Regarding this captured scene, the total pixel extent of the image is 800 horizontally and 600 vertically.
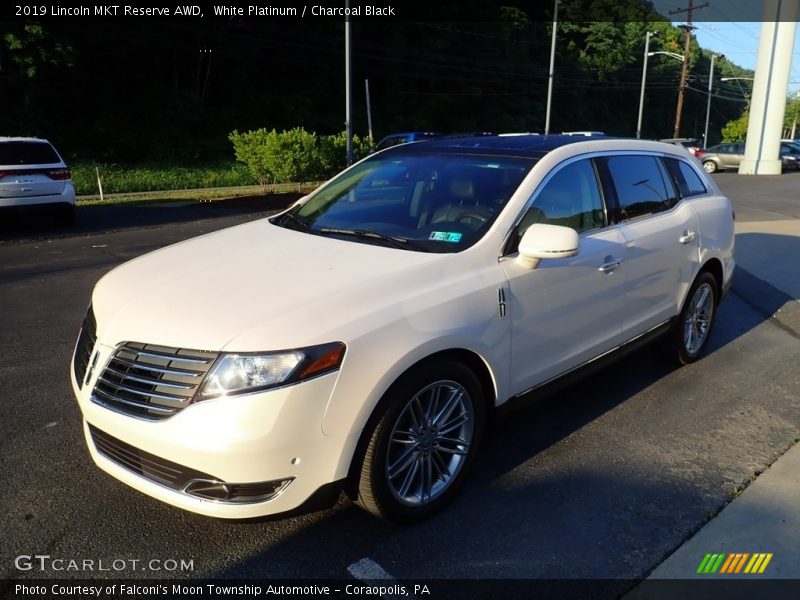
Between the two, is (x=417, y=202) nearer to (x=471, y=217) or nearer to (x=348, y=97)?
(x=471, y=217)

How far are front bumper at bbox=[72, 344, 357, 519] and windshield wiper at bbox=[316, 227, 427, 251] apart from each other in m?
1.04

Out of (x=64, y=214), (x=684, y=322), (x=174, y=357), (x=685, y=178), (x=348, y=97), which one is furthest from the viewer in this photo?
(x=348, y=97)

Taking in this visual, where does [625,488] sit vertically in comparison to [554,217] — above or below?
below

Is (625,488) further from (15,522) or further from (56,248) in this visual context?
(56,248)

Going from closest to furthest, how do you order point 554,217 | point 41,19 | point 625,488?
point 625,488 → point 554,217 → point 41,19

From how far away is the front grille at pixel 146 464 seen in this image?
104 inches

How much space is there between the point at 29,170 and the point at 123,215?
289cm

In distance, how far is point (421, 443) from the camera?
10.0 ft

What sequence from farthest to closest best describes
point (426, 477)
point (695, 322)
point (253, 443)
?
point (695, 322)
point (426, 477)
point (253, 443)

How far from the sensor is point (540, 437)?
13.0ft

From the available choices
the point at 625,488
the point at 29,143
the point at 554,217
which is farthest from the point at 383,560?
the point at 29,143

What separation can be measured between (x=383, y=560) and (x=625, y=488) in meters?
1.35

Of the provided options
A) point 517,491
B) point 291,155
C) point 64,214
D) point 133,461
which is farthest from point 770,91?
point 133,461

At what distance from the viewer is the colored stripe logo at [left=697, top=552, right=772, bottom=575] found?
278 centimetres
